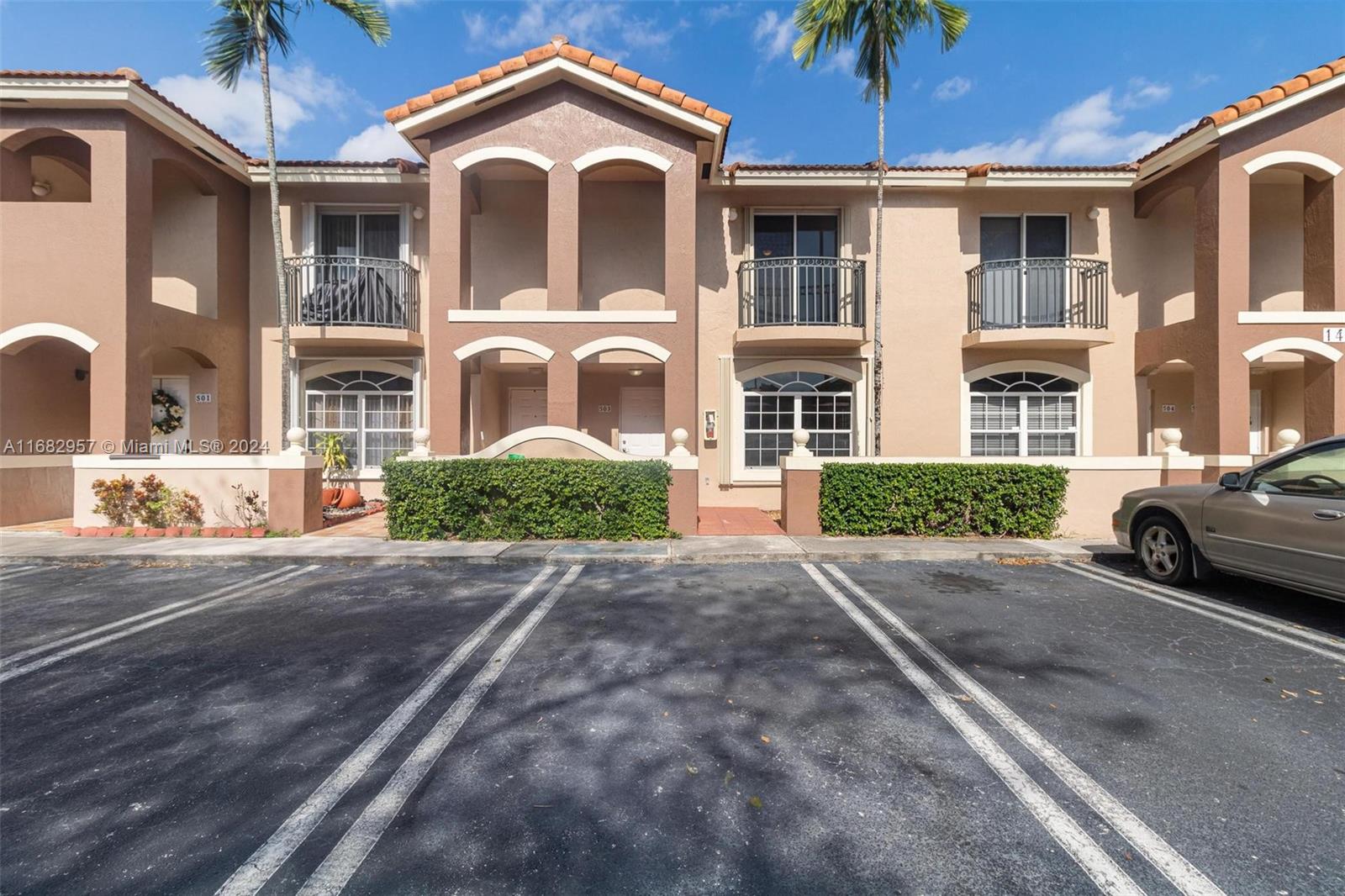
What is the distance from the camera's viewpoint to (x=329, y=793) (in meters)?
2.50

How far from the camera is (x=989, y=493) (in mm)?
8398

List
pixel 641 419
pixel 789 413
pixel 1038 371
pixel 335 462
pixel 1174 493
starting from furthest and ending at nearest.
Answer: pixel 641 419 < pixel 789 413 < pixel 1038 371 < pixel 335 462 < pixel 1174 493

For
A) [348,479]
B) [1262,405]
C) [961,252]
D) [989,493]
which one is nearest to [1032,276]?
[961,252]

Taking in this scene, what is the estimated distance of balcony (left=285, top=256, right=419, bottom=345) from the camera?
10.9 m

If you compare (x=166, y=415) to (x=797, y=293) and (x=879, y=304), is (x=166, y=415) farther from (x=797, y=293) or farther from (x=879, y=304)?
(x=879, y=304)

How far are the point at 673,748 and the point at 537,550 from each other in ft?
16.2

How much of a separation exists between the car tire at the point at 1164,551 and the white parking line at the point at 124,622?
10.0m

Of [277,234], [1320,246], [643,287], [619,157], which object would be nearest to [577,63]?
[619,157]

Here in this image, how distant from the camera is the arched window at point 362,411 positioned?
12.0 meters

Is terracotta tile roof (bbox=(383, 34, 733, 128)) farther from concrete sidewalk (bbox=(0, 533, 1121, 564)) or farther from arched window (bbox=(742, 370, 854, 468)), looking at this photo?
concrete sidewalk (bbox=(0, 533, 1121, 564))

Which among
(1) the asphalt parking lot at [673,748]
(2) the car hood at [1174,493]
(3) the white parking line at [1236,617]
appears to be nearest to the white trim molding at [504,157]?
(1) the asphalt parking lot at [673,748]

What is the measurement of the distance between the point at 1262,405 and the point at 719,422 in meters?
12.3

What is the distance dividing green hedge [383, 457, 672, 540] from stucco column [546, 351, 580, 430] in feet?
5.26

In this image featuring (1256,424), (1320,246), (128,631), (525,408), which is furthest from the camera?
(525,408)
